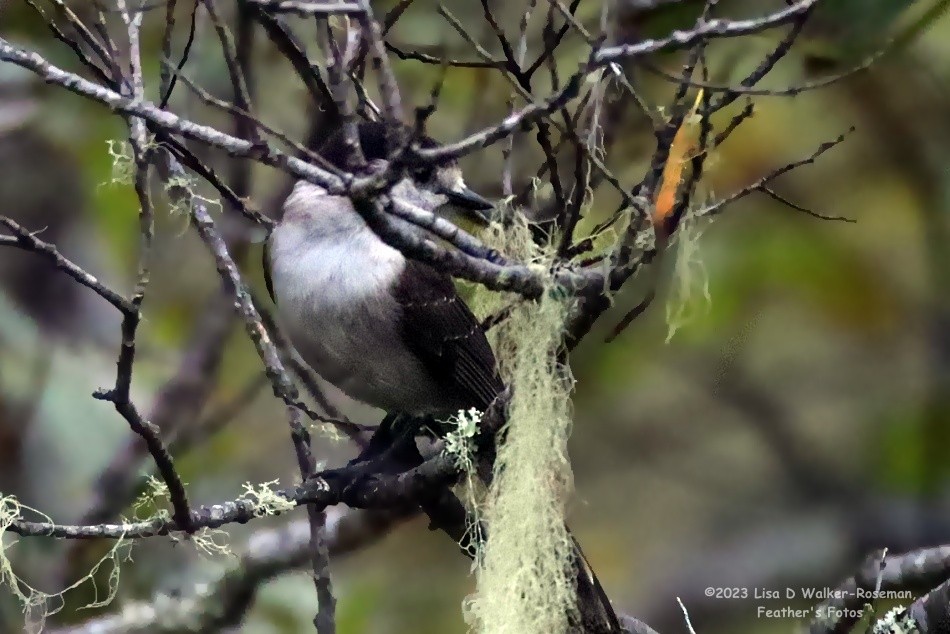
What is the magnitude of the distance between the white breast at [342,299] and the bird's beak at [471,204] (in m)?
0.17

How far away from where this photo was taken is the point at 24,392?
3.26m

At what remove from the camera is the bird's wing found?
2.39 m

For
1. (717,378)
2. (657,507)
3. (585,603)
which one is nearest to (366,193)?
(585,603)

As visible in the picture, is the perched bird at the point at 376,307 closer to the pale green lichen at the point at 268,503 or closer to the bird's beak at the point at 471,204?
the bird's beak at the point at 471,204

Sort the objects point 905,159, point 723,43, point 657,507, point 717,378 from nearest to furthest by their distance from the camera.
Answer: point 723,43 < point 905,159 < point 717,378 < point 657,507

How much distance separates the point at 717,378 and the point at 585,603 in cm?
122

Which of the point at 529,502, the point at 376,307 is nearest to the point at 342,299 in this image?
the point at 376,307

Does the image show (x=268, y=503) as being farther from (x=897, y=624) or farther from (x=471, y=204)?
(x=897, y=624)

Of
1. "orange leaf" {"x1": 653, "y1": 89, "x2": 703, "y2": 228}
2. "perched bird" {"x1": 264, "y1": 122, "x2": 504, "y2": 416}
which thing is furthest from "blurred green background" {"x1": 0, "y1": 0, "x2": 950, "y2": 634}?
"orange leaf" {"x1": 653, "y1": 89, "x2": 703, "y2": 228}

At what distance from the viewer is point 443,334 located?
7.92ft

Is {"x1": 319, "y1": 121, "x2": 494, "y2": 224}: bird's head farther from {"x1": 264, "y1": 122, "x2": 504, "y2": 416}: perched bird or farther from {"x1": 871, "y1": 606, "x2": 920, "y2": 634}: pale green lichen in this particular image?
{"x1": 871, "y1": 606, "x2": 920, "y2": 634}: pale green lichen

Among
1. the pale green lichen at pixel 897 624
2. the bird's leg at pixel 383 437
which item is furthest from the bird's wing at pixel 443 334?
the pale green lichen at pixel 897 624

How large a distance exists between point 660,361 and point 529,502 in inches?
57.5

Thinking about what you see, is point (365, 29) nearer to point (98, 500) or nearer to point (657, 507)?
point (98, 500)
